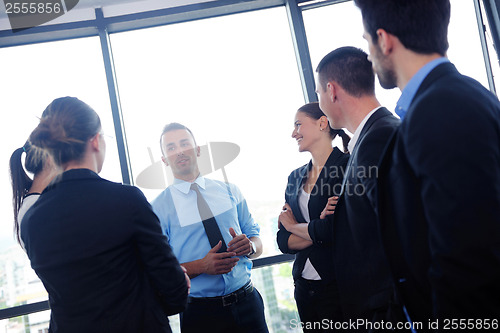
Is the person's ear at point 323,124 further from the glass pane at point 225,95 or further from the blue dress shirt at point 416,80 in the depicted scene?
the blue dress shirt at point 416,80

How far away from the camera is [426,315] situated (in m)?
1.02

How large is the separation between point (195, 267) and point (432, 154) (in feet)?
5.24

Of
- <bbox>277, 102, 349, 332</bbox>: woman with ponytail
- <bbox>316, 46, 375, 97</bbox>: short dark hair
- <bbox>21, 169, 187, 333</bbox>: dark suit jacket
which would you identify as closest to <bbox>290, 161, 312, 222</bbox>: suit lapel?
<bbox>277, 102, 349, 332</bbox>: woman with ponytail

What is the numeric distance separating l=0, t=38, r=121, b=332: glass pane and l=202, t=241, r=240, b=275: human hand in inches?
48.2

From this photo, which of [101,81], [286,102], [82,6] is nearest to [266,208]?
[286,102]

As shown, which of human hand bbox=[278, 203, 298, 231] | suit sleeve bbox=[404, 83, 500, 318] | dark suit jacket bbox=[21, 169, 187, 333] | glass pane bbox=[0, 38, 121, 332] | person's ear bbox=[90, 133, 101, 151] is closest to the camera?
suit sleeve bbox=[404, 83, 500, 318]

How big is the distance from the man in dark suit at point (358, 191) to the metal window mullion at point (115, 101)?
1.83 meters

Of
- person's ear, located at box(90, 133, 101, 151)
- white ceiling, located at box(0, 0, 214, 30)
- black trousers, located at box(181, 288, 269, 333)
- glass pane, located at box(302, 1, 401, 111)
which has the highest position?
white ceiling, located at box(0, 0, 214, 30)

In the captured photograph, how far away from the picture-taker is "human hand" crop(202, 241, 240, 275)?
2.11 metres

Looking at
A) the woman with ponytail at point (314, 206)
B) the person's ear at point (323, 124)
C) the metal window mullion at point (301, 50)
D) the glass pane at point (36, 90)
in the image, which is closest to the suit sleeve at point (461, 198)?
the woman with ponytail at point (314, 206)

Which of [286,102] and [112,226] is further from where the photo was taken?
[286,102]

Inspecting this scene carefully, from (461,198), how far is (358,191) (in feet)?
1.69

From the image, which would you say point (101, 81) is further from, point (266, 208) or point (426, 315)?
point (426, 315)

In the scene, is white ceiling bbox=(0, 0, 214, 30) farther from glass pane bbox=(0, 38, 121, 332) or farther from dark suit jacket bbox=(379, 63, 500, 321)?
dark suit jacket bbox=(379, 63, 500, 321)
